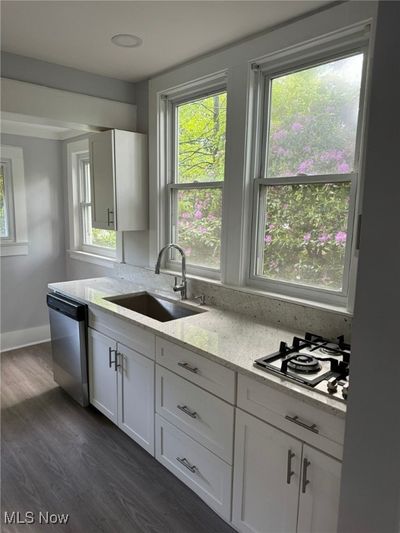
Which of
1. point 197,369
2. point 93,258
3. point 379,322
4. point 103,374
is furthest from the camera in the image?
point 93,258

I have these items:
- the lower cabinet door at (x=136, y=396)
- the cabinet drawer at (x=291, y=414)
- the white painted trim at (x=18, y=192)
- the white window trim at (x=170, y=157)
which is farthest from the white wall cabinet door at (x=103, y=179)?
the cabinet drawer at (x=291, y=414)

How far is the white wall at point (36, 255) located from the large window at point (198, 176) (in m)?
1.87

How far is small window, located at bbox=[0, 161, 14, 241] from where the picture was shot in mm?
3836

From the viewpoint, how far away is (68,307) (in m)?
2.69

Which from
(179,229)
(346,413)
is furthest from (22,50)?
(346,413)

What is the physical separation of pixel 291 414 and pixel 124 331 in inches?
47.7

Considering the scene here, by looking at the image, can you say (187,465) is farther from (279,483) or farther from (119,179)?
(119,179)

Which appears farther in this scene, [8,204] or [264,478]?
[8,204]

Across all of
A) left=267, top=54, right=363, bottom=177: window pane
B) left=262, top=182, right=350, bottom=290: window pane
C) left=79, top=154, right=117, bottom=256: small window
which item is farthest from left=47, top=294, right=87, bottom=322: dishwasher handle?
left=267, top=54, right=363, bottom=177: window pane

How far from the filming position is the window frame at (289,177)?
6.02 ft

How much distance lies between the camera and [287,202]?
2199mm

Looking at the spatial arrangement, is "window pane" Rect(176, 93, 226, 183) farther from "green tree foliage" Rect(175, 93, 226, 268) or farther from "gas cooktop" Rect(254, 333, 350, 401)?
"gas cooktop" Rect(254, 333, 350, 401)

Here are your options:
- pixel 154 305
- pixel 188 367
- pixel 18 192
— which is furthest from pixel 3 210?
pixel 188 367

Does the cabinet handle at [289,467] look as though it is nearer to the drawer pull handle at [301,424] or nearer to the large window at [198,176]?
the drawer pull handle at [301,424]
